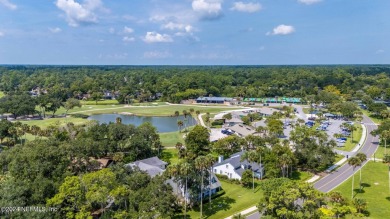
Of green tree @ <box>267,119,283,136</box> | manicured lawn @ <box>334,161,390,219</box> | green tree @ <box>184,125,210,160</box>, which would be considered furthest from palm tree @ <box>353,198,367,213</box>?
green tree @ <box>267,119,283,136</box>

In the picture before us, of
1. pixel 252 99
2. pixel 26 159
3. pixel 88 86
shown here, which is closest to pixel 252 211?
pixel 26 159

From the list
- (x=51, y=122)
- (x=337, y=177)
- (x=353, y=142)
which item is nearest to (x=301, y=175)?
(x=337, y=177)

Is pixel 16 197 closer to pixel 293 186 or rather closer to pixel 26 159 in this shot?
pixel 26 159

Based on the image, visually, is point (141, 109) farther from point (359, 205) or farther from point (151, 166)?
point (359, 205)

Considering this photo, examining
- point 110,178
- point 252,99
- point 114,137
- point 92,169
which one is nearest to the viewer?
point 110,178

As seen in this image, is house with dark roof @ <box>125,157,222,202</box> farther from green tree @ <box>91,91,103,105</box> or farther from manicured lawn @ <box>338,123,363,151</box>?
green tree @ <box>91,91,103,105</box>

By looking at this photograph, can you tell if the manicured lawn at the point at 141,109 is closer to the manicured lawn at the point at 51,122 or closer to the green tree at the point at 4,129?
the manicured lawn at the point at 51,122
